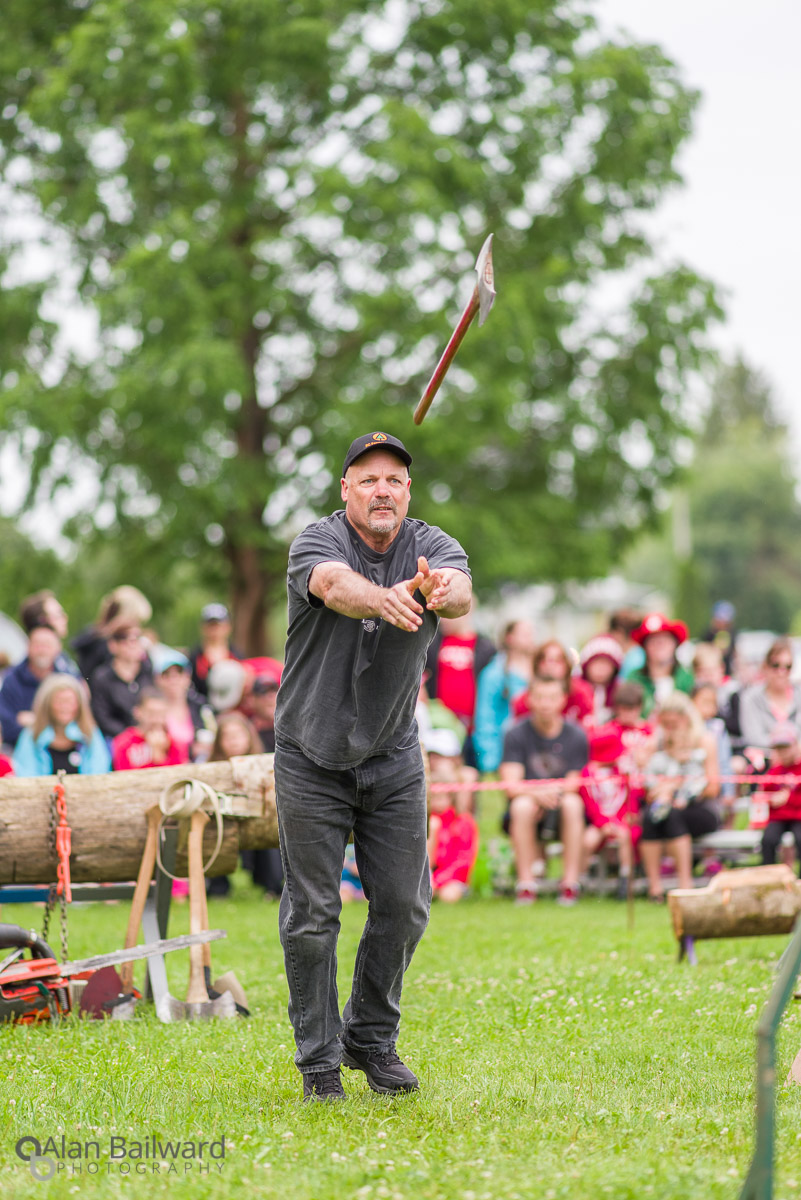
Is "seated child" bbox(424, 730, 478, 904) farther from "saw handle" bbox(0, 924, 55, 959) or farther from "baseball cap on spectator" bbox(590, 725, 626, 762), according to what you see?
"saw handle" bbox(0, 924, 55, 959)

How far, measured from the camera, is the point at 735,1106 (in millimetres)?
4695

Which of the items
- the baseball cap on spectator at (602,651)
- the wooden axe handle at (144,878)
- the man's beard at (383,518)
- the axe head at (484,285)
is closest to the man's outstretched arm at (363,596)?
the man's beard at (383,518)

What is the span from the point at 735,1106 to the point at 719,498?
7866 centimetres

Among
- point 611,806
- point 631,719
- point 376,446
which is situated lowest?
point 611,806

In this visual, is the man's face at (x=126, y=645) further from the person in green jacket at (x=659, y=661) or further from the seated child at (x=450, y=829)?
the person in green jacket at (x=659, y=661)

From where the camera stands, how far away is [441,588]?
4441mm

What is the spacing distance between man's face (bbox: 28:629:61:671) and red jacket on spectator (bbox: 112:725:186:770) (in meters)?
0.87

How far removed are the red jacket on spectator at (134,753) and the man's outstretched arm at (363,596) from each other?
6.31 meters

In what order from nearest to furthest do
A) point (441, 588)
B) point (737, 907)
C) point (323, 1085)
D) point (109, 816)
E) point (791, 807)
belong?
point (441, 588) → point (323, 1085) → point (109, 816) → point (737, 907) → point (791, 807)

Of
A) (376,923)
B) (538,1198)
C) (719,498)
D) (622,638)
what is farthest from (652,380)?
(719,498)

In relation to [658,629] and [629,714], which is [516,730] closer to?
[629,714]

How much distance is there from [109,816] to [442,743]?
4587 millimetres

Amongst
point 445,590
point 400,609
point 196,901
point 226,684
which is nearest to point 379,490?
point 445,590

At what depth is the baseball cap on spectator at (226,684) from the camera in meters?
11.7
